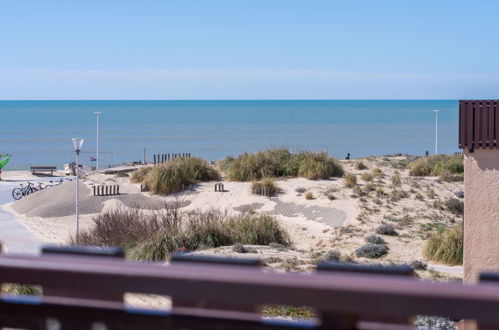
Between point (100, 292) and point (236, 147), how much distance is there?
8565 centimetres

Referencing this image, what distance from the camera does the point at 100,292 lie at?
2084mm

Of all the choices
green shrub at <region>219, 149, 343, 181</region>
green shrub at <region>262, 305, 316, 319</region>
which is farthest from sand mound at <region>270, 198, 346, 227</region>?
green shrub at <region>262, 305, 316, 319</region>

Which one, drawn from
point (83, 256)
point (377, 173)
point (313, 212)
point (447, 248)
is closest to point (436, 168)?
point (377, 173)

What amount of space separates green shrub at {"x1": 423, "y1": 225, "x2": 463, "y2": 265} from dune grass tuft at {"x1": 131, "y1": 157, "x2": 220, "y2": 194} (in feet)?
51.1

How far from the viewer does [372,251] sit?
19.8 metres

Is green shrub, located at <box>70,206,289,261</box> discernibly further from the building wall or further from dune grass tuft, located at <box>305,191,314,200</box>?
dune grass tuft, located at <box>305,191,314,200</box>

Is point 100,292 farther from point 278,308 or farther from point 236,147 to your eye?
point 236,147

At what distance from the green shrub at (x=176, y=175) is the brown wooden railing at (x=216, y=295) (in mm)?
30301

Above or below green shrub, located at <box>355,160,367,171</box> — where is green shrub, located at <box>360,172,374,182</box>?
below

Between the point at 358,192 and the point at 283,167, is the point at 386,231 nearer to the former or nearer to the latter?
the point at 358,192

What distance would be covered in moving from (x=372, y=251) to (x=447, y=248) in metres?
2.09

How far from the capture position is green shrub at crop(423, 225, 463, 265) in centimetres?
1838

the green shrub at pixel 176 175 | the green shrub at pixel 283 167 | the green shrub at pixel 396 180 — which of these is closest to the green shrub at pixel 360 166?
the green shrub at pixel 283 167

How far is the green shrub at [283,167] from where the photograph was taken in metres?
33.8
